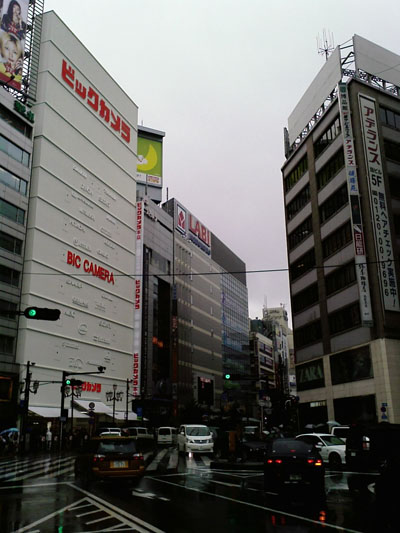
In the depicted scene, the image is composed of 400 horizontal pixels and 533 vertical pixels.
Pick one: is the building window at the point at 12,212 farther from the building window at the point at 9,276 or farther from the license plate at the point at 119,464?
the license plate at the point at 119,464

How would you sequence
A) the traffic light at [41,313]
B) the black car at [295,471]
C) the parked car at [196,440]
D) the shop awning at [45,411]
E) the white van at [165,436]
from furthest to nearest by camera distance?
1. the white van at [165,436]
2. the shop awning at [45,411]
3. the parked car at [196,440]
4. the traffic light at [41,313]
5. the black car at [295,471]

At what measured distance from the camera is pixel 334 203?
49156 mm

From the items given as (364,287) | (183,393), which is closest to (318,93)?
(364,287)

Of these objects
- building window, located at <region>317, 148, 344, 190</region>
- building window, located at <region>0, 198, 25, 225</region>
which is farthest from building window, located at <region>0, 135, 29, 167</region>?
building window, located at <region>317, 148, 344, 190</region>

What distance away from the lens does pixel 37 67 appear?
69.7 m

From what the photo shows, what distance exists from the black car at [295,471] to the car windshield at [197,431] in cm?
2277

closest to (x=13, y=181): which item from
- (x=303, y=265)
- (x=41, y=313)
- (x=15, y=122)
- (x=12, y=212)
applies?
(x=12, y=212)

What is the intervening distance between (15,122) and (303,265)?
3756cm

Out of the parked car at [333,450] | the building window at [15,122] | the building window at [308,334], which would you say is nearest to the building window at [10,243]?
the building window at [15,122]

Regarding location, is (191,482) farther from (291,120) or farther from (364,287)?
(291,120)

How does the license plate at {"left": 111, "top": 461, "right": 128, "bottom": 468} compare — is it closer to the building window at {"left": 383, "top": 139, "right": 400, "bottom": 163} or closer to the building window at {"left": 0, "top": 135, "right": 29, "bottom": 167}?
the building window at {"left": 383, "top": 139, "right": 400, "bottom": 163}

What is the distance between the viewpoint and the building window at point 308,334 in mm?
51516

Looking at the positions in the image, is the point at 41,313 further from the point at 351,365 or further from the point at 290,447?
the point at 351,365

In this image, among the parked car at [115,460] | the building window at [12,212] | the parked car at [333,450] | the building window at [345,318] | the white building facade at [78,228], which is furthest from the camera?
the white building facade at [78,228]
